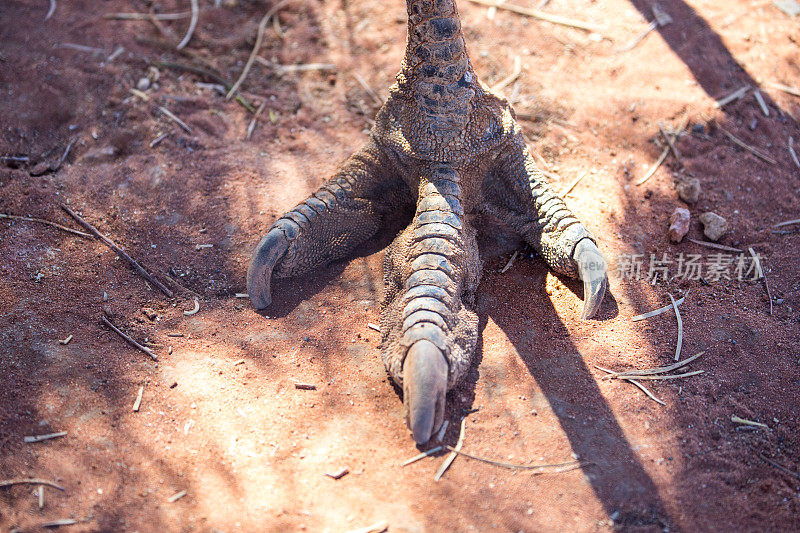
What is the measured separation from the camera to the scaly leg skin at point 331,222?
304 centimetres

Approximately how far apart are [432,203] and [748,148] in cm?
246

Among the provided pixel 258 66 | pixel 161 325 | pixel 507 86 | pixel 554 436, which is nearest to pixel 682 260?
pixel 554 436

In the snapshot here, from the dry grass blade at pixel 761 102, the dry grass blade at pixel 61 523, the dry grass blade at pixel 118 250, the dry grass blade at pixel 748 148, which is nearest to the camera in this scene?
the dry grass blade at pixel 61 523

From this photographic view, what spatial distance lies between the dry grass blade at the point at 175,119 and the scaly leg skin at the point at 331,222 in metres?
1.35

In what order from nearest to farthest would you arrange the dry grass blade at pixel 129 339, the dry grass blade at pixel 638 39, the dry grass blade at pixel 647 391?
the dry grass blade at pixel 647 391 < the dry grass blade at pixel 129 339 < the dry grass blade at pixel 638 39

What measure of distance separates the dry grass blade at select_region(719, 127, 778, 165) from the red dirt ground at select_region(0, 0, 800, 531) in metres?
0.07

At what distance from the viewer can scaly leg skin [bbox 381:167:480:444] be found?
243cm

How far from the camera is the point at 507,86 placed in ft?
14.4

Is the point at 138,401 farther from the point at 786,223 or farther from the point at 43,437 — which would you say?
the point at 786,223

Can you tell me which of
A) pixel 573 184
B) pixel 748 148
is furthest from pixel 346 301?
pixel 748 148

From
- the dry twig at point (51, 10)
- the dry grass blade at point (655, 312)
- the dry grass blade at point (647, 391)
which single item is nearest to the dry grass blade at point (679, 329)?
the dry grass blade at point (655, 312)

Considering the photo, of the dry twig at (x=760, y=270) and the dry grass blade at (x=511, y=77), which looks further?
the dry grass blade at (x=511, y=77)

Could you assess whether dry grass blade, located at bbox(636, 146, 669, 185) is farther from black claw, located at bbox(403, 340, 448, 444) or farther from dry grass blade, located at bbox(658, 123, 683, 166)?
black claw, located at bbox(403, 340, 448, 444)

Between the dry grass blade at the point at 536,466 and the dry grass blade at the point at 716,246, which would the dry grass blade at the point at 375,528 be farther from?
the dry grass blade at the point at 716,246
